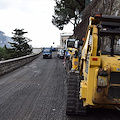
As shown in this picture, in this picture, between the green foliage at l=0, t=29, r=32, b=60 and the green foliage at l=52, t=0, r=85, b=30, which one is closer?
the green foliage at l=52, t=0, r=85, b=30

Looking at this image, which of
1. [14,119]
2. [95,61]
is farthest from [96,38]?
[14,119]

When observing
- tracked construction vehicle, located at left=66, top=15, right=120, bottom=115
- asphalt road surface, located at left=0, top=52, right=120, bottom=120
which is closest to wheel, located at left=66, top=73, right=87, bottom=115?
asphalt road surface, located at left=0, top=52, right=120, bottom=120

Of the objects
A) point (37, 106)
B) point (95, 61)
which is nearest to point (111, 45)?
point (95, 61)

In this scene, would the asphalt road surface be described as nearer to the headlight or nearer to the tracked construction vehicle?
the tracked construction vehicle

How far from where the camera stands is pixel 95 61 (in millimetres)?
3684

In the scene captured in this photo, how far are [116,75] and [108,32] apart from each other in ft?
3.89

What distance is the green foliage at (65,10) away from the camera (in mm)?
36050

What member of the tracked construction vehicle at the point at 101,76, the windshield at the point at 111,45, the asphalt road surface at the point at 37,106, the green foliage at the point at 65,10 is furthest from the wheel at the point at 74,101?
the green foliage at the point at 65,10

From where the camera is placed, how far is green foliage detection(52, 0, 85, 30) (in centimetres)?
3605

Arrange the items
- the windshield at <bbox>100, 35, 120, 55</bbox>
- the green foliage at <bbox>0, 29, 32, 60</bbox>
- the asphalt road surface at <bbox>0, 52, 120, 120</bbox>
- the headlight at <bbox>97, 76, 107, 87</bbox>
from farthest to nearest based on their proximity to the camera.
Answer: the green foliage at <bbox>0, 29, 32, 60</bbox>
the asphalt road surface at <bbox>0, 52, 120, 120</bbox>
the windshield at <bbox>100, 35, 120, 55</bbox>
the headlight at <bbox>97, 76, 107, 87</bbox>

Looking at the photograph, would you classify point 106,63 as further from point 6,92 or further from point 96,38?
point 6,92

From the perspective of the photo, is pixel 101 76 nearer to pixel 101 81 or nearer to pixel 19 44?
pixel 101 81

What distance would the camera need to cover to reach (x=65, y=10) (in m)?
37.5

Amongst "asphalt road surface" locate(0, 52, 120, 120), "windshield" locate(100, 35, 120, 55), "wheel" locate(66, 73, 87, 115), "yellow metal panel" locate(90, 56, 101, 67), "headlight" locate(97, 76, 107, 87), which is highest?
"windshield" locate(100, 35, 120, 55)
